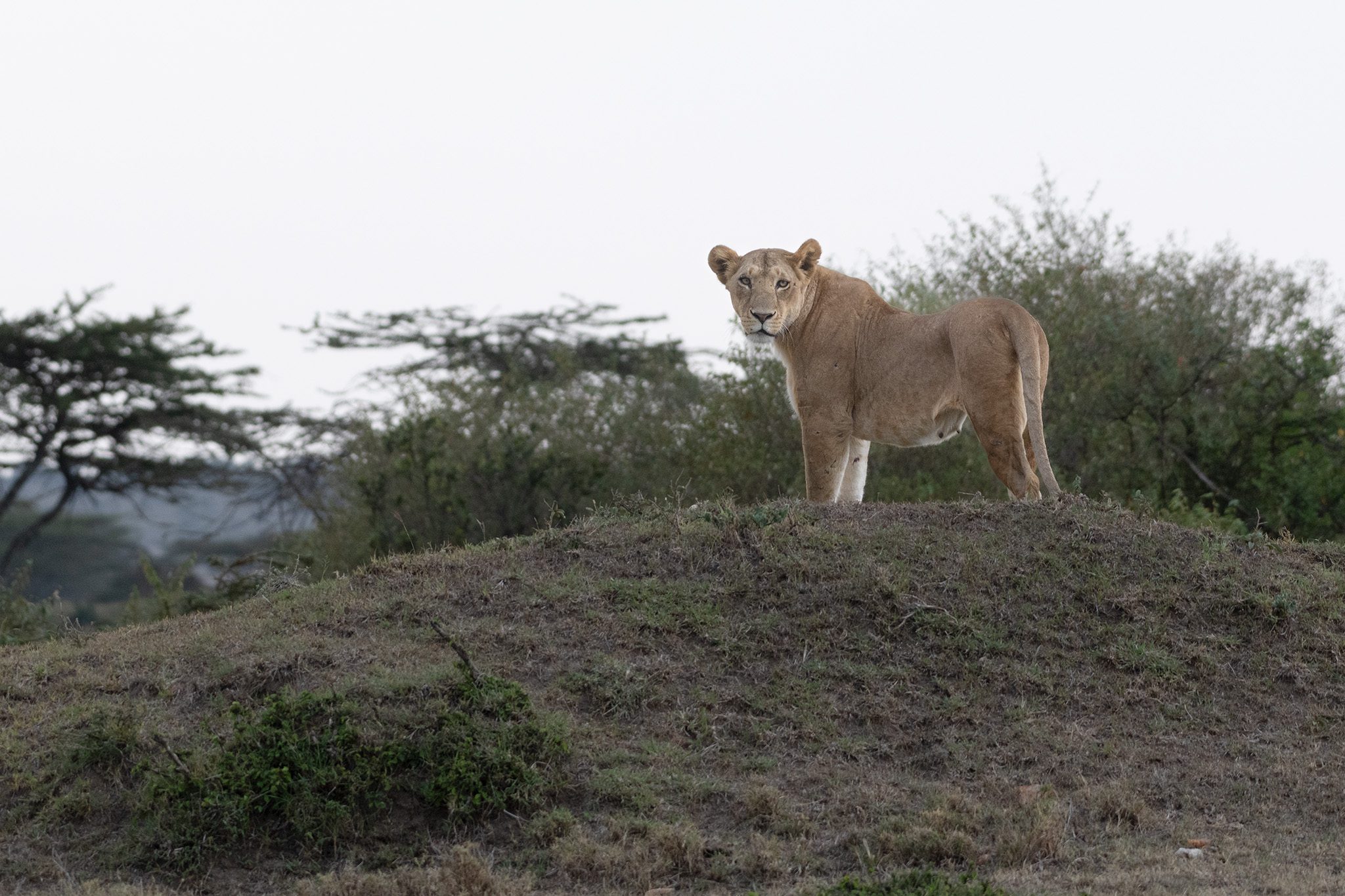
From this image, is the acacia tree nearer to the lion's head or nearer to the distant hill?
the distant hill

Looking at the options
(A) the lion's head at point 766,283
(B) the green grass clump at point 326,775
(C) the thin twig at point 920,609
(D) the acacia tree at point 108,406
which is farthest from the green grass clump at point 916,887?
(D) the acacia tree at point 108,406

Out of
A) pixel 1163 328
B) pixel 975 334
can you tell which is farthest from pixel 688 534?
pixel 1163 328

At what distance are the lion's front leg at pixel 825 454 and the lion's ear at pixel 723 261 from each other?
1.15 meters

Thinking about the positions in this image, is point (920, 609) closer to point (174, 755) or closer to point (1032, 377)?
point (1032, 377)

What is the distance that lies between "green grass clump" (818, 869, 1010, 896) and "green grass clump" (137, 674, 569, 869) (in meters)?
1.64

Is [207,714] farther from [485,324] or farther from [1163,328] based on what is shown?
[485,324]

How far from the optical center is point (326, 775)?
643cm

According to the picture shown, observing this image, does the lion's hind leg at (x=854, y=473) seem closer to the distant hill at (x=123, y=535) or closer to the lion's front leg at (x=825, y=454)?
the lion's front leg at (x=825, y=454)

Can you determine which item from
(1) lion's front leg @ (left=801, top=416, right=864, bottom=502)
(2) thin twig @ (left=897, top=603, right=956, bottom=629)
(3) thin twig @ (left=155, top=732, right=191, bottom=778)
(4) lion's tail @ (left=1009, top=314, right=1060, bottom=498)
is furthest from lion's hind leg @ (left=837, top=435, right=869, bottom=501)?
(3) thin twig @ (left=155, top=732, right=191, bottom=778)

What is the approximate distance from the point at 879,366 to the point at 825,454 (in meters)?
0.67

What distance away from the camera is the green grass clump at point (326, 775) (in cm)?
634

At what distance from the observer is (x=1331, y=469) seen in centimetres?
1792

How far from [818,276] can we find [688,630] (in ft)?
10.5

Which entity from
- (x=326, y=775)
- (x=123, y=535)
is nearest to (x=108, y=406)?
(x=123, y=535)
